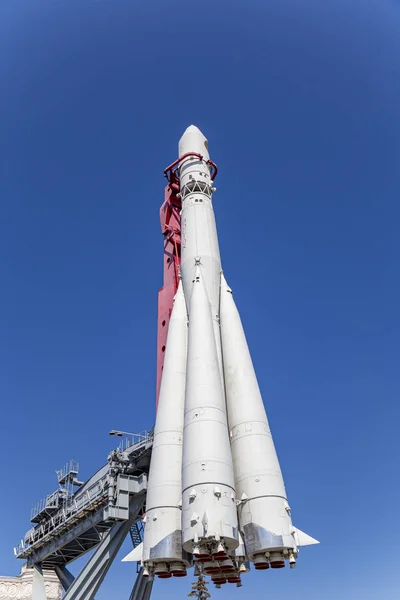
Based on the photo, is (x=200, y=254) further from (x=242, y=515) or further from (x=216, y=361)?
(x=242, y=515)

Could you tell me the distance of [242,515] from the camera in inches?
615

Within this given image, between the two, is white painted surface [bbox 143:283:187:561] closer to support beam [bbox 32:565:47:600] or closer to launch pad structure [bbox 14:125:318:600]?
launch pad structure [bbox 14:125:318:600]

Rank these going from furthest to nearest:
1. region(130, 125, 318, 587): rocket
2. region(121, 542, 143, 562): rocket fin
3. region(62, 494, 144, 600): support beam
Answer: region(62, 494, 144, 600): support beam
region(121, 542, 143, 562): rocket fin
region(130, 125, 318, 587): rocket

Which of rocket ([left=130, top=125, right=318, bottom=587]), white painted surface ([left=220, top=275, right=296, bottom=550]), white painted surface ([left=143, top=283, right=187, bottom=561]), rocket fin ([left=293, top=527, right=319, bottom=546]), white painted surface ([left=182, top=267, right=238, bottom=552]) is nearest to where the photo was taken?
white painted surface ([left=182, top=267, right=238, bottom=552])

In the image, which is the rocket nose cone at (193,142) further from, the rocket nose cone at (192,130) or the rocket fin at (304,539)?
the rocket fin at (304,539)

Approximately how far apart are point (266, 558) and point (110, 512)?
10.5 m

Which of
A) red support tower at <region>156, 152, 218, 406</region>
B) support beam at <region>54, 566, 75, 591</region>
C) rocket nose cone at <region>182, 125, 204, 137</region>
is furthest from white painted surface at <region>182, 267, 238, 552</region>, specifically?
support beam at <region>54, 566, 75, 591</region>

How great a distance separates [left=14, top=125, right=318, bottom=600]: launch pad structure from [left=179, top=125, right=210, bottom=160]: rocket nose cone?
6 centimetres

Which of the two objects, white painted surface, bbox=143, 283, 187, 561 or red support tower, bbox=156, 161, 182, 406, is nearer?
white painted surface, bbox=143, 283, 187, 561

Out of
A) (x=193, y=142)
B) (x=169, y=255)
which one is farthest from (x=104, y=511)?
(x=193, y=142)

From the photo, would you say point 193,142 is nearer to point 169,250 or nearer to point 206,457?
point 169,250

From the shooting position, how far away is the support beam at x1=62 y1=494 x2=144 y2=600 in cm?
2384

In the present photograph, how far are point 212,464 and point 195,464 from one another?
1.64 ft

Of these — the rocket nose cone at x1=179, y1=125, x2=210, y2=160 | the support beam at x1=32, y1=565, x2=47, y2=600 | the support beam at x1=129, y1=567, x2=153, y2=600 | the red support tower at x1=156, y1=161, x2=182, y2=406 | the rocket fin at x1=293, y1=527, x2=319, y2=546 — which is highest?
the rocket nose cone at x1=179, y1=125, x2=210, y2=160
